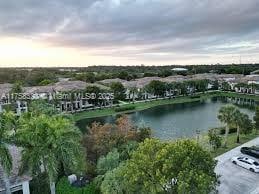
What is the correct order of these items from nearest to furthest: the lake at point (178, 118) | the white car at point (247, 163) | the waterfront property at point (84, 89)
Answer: the white car at point (247, 163) < the lake at point (178, 118) < the waterfront property at point (84, 89)

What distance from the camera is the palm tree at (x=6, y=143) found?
14789mm

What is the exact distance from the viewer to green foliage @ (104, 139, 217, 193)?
1348 cm

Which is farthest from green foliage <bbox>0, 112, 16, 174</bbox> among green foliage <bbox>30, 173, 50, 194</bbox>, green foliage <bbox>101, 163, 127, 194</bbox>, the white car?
the white car

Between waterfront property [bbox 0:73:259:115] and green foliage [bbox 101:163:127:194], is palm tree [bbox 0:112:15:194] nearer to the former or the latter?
green foliage [bbox 101:163:127:194]

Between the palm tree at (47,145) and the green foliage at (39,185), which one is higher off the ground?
the palm tree at (47,145)

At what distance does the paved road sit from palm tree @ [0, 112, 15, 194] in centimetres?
1341

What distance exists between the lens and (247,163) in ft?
78.4

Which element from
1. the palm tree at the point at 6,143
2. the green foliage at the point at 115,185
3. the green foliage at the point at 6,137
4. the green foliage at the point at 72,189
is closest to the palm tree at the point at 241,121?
the green foliage at the point at 72,189

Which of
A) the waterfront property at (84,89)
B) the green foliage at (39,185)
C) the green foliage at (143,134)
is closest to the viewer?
the green foliage at (39,185)

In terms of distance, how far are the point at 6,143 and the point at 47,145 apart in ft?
7.33

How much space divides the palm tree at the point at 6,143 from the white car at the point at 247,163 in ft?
57.5

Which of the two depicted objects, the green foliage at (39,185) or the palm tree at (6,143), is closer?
the palm tree at (6,143)

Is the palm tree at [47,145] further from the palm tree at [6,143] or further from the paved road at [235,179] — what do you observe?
the paved road at [235,179]

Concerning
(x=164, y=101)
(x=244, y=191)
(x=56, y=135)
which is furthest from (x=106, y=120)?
(x=56, y=135)
